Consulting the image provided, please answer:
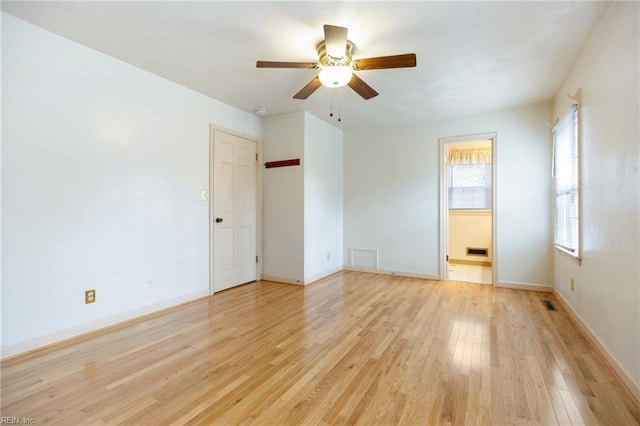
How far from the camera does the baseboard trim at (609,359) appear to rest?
1764mm

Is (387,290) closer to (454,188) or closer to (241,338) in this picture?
(241,338)

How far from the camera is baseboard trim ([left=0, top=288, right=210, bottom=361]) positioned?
Result: 7.38ft

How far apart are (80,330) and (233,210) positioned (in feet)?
7.06

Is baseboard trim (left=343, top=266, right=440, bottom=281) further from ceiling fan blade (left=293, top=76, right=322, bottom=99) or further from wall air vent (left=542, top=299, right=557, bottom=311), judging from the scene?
ceiling fan blade (left=293, top=76, right=322, bottom=99)

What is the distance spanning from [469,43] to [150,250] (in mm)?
3695

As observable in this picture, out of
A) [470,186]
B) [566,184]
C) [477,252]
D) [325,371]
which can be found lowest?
[325,371]

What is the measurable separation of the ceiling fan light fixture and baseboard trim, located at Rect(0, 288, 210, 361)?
2.92 metres

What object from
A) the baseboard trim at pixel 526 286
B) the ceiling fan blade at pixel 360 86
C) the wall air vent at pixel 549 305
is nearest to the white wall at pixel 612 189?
the wall air vent at pixel 549 305

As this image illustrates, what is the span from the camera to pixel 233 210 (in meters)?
4.25

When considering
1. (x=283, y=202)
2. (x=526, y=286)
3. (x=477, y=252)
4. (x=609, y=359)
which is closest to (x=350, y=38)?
(x=283, y=202)

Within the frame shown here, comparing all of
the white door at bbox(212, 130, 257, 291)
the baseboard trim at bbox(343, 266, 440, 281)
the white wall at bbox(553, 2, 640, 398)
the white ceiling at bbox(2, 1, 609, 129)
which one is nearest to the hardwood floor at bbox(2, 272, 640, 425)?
the white wall at bbox(553, 2, 640, 398)

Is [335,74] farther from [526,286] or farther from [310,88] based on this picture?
[526,286]

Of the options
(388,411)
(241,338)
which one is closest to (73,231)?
(241,338)

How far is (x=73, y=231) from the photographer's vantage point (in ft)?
8.47
